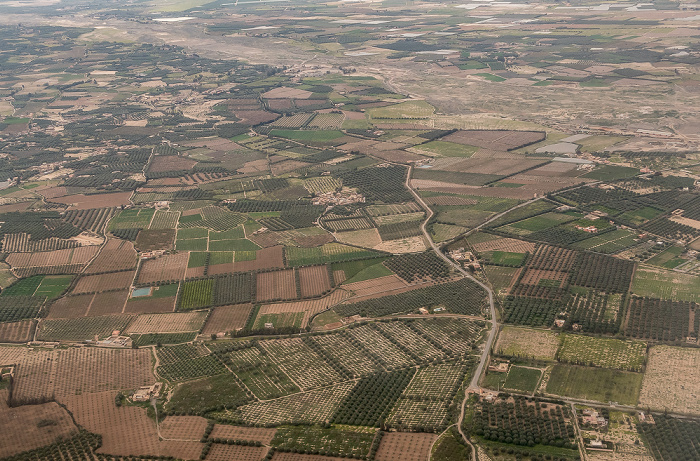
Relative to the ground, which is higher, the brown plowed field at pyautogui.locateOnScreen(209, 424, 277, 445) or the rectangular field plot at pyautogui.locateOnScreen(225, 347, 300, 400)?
the brown plowed field at pyautogui.locateOnScreen(209, 424, 277, 445)

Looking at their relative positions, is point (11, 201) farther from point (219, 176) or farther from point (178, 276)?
point (178, 276)

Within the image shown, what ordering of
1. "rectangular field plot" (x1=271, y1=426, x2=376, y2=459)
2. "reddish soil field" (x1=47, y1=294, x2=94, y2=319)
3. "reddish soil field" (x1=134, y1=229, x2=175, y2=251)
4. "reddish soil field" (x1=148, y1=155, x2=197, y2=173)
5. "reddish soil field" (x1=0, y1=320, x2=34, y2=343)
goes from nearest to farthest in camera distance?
"rectangular field plot" (x1=271, y1=426, x2=376, y2=459), "reddish soil field" (x1=0, y1=320, x2=34, y2=343), "reddish soil field" (x1=47, y1=294, x2=94, y2=319), "reddish soil field" (x1=134, y1=229, x2=175, y2=251), "reddish soil field" (x1=148, y1=155, x2=197, y2=173)

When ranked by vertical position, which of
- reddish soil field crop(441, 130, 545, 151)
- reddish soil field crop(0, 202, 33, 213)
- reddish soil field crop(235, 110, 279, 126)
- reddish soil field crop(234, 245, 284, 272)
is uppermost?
reddish soil field crop(234, 245, 284, 272)

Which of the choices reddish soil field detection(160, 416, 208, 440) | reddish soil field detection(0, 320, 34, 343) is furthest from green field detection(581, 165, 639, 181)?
reddish soil field detection(0, 320, 34, 343)

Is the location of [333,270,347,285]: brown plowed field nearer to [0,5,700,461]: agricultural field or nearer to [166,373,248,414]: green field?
[0,5,700,461]: agricultural field

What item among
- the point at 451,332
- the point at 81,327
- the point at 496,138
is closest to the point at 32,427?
the point at 81,327
